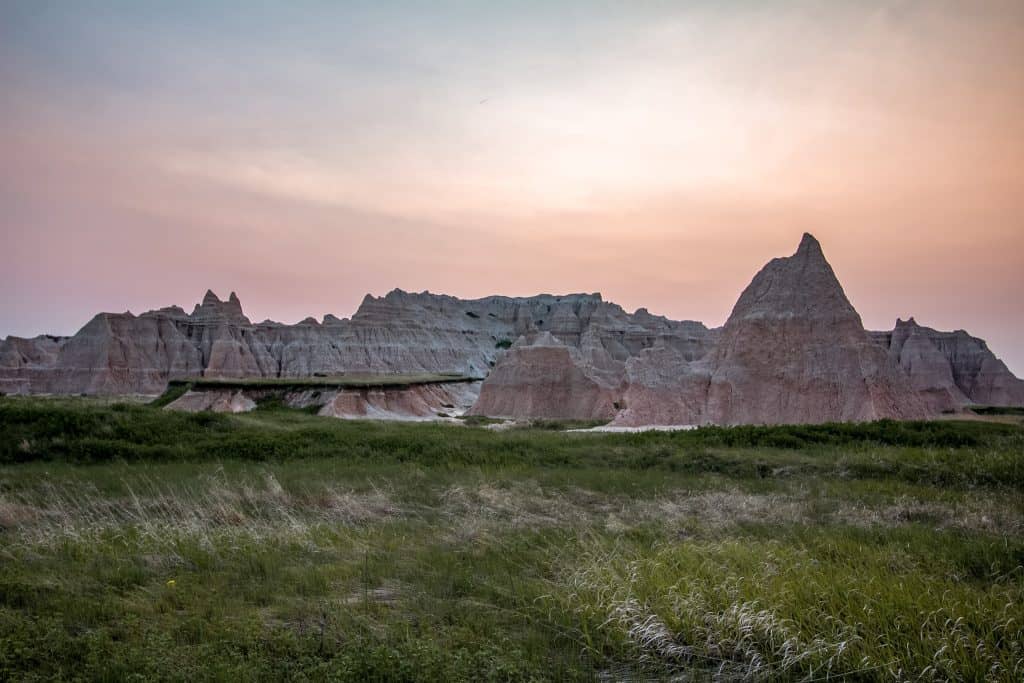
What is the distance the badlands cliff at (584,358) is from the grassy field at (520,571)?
54.3 ft

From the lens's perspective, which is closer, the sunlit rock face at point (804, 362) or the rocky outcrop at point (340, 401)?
the sunlit rock face at point (804, 362)

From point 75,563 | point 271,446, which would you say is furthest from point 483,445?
point 75,563

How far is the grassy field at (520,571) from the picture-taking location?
5.62 meters

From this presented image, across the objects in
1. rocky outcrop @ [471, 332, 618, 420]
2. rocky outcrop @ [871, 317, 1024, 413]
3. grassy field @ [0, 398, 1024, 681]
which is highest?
rocky outcrop @ [871, 317, 1024, 413]

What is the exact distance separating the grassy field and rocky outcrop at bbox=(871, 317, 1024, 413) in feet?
193

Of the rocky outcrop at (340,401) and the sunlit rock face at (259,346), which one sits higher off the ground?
the sunlit rock face at (259,346)

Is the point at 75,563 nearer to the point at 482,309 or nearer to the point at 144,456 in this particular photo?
the point at 144,456

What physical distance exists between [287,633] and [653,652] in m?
3.60

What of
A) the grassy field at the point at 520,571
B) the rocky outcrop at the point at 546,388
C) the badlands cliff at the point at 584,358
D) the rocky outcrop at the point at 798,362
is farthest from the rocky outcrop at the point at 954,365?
the grassy field at the point at 520,571

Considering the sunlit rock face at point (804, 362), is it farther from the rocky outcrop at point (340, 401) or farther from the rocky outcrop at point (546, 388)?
the rocky outcrop at point (340, 401)

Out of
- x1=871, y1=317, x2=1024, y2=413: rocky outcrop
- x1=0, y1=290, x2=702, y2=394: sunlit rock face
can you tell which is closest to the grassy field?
x1=0, y1=290, x2=702, y2=394: sunlit rock face

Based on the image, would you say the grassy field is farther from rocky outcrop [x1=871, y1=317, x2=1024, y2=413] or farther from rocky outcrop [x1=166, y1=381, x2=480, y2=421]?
rocky outcrop [x1=871, y1=317, x2=1024, y2=413]

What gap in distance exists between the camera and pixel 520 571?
824 centimetres

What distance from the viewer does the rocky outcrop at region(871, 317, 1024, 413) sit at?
216 ft
